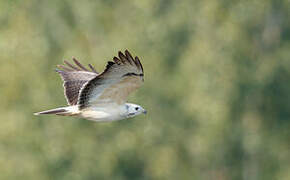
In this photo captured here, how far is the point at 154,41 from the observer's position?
29109mm

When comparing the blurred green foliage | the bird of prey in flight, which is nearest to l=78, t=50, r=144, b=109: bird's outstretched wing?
the bird of prey in flight

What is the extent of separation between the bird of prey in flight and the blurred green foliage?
896 cm

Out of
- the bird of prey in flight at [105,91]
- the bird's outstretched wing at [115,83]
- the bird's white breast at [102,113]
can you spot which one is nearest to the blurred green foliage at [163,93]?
the bird of prey in flight at [105,91]

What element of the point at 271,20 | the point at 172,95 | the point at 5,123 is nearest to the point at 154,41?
the point at 172,95

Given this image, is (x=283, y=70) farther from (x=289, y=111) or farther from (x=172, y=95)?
(x=172, y=95)

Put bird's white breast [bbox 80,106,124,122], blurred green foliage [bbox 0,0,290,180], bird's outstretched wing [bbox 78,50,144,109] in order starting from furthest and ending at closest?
blurred green foliage [bbox 0,0,290,180] < bird's white breast [bbox 80,106,124,122] < bird's outstretched wing [bbox 78,50,144,109]

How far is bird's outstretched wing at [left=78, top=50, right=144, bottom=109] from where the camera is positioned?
13.1 meters

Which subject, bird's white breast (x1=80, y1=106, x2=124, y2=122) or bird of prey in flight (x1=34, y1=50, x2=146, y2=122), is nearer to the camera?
bird of prey in flight (x1=34, y1=50, x2=146, y2=122)

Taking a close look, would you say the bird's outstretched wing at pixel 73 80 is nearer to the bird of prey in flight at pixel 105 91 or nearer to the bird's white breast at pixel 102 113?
the bird of prey in flight at pixel 105 91

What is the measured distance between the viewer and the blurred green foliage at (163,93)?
24.3 metres

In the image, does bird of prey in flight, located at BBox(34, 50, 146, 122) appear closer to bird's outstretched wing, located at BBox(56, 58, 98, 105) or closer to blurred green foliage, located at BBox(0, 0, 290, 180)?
bird's outstretched wing, located at BBox(56, 58, 98, 105)

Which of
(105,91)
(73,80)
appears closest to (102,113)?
(105,91)

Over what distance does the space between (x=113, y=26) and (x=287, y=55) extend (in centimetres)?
626

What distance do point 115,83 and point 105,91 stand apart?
0.33 meters
